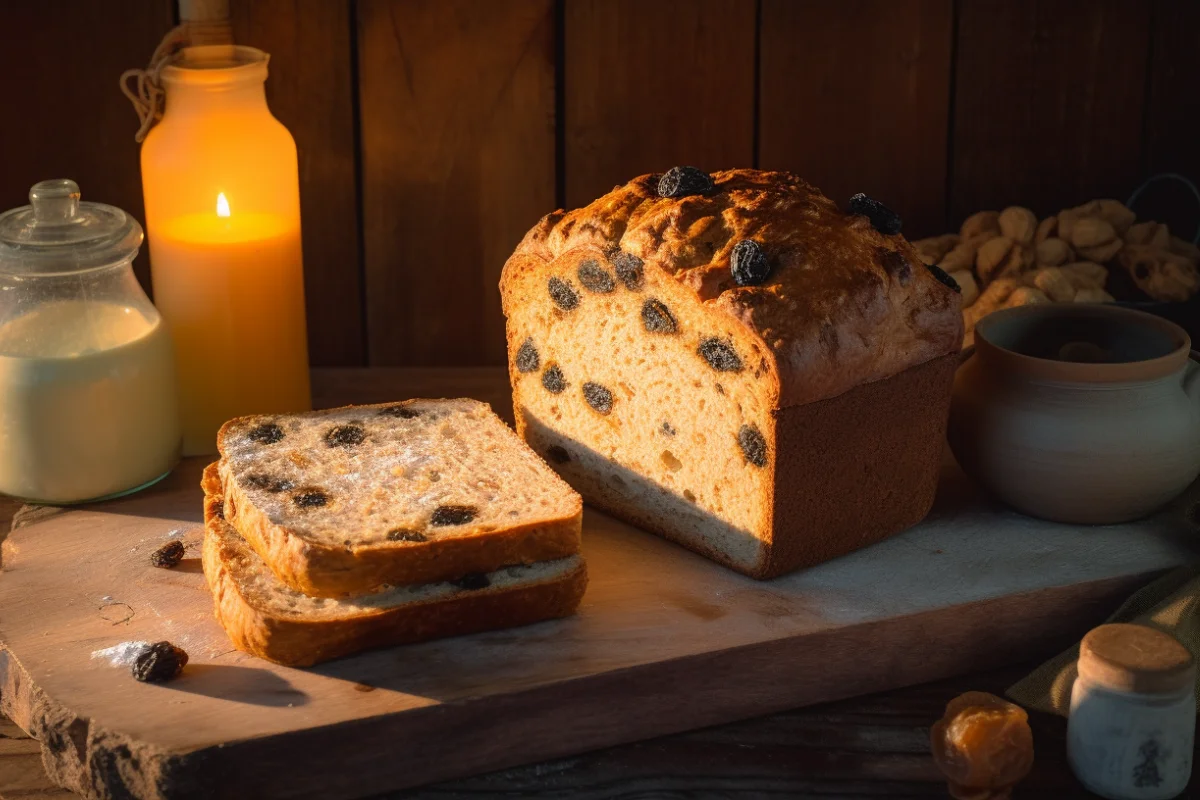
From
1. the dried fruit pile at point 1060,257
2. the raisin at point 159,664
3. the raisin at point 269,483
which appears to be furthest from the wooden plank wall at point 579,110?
the raisin at point 159,664

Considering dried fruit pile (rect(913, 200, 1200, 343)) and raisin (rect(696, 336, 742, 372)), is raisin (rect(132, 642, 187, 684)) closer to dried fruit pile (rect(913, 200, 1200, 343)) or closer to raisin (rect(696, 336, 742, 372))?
raisin (rect(696, 336, 742, 372))

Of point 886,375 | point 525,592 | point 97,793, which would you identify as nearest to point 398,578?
point 525,592

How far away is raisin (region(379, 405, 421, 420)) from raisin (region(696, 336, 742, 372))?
0.52 meters

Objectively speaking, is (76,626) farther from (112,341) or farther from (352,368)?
(352,368)

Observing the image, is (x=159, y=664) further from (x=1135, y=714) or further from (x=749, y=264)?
(x=1135, y=714)

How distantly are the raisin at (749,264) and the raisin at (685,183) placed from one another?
0.18m

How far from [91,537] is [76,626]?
0.97ft

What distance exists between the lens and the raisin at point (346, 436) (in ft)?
7.56

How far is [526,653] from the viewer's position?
199 centimetres

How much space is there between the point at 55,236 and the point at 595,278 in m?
0.85

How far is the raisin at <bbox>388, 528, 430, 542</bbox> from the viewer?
1.99 meters

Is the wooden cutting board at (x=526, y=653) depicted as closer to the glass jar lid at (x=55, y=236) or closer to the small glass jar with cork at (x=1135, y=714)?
the small glass jar with cork at (x=1135, y=714)

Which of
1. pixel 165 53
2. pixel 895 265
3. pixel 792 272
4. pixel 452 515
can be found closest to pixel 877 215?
pixel 895 265

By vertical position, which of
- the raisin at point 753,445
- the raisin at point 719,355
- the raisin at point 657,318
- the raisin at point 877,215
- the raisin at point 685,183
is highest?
the raisin at point 685,183
